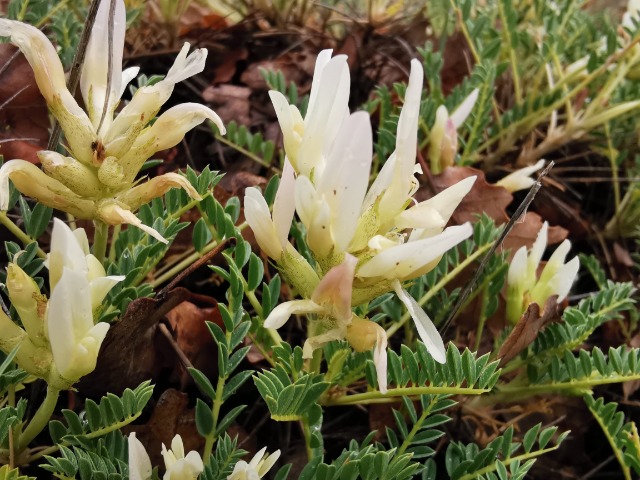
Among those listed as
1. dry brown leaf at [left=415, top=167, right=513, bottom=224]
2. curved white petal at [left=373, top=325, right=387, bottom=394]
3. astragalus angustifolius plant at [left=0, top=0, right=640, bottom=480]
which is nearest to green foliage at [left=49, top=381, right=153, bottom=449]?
astragalus angustifolius plant at [left=0, top=0, right=640, bottom=480]

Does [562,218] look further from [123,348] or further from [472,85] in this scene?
[123,348]

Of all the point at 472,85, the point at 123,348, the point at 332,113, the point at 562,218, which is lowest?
the point at 562,218

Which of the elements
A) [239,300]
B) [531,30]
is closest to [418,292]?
[239,300]

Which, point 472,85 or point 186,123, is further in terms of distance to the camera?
point 472,85

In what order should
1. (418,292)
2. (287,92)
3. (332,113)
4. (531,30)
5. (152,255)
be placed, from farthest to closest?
(531,30) → (287,92) → (418,292) → (152,255) → (332,113)

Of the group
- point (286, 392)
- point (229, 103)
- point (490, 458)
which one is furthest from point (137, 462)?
point (229, 103)

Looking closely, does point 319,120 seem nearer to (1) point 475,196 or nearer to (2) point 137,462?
(2) point 137,462

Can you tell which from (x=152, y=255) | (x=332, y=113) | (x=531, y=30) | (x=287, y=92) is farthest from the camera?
(x=531, y=30)

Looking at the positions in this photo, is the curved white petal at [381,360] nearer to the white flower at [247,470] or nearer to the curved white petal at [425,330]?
the curved white petal at [425,330]
